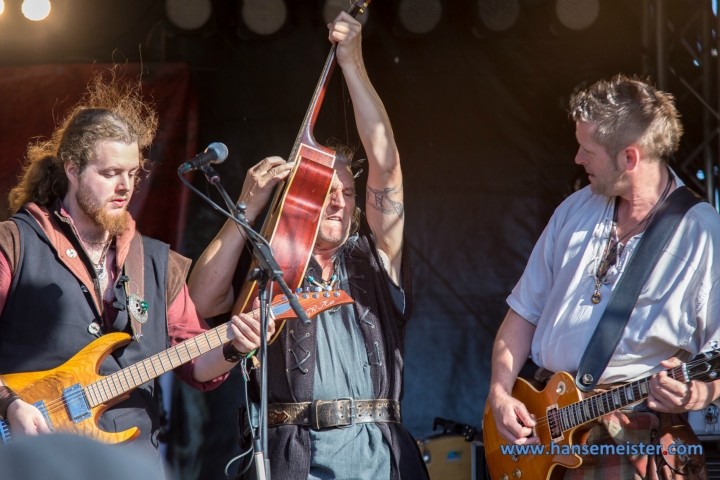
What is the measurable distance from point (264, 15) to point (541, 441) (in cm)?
300

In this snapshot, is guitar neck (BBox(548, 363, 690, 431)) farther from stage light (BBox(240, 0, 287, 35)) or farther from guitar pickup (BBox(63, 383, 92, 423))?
stage light (BBox(240, 0, 287, 35))

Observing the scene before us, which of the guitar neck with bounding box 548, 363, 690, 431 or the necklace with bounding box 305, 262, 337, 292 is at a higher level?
the necklace with bounding box 305, 262, 337, 292

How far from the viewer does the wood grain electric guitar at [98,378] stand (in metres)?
2.83

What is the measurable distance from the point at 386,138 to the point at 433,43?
1.48 meters

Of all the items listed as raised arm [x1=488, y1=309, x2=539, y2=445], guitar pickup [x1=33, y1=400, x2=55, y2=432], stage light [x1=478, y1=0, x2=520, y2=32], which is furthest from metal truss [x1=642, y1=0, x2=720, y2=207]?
guitar pickup [x1=33, y1=400, x2=55, y2=432]

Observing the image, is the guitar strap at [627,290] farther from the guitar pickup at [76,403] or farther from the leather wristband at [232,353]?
the guitar pickup at [76,403]

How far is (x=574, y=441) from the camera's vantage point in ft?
9.30

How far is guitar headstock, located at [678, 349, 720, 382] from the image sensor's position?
8.21 feet

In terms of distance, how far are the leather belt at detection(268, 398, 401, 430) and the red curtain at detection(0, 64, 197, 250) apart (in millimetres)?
1777

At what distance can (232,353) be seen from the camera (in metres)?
2.93

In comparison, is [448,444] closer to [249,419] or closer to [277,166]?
[249,419]

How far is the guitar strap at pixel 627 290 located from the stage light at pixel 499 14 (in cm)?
209

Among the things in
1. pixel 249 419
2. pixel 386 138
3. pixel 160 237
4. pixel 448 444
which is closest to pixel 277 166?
pixel 386 138

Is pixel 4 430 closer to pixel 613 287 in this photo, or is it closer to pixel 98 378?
pixel 98 378
